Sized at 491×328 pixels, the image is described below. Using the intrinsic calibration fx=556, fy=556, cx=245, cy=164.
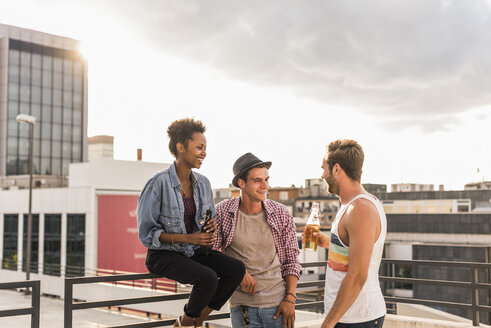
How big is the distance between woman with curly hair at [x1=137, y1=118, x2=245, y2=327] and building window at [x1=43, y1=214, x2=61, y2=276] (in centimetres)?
3469

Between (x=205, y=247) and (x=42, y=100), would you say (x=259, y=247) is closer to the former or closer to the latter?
(x=205, y=247)

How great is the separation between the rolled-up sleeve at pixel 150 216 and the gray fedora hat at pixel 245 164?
584 millimetres

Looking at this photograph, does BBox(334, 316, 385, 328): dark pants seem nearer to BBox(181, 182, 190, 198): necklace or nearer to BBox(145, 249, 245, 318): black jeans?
BBox(145, 249, 245, 318): black jeans

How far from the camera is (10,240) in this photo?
130 ft

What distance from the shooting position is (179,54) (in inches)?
682

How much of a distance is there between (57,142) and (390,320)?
7569cm

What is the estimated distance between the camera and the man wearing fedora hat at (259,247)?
378cm

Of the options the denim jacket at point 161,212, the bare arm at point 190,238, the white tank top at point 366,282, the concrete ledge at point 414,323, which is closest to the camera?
the white tank top at point 366,282

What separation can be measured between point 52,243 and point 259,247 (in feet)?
116

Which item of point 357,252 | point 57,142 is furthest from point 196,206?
point 57,142

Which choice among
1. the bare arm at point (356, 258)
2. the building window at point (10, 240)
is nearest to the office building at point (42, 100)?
the building window at point (10, 240)

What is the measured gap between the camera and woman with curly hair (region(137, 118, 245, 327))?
11.4ft

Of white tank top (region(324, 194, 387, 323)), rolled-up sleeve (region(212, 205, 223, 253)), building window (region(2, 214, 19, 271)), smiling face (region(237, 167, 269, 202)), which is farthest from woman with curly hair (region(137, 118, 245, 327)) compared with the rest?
building window (region(2, 214, 19, 271))

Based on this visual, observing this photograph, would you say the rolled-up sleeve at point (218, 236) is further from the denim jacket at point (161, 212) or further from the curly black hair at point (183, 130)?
the curly black hair at point (183, 130)
